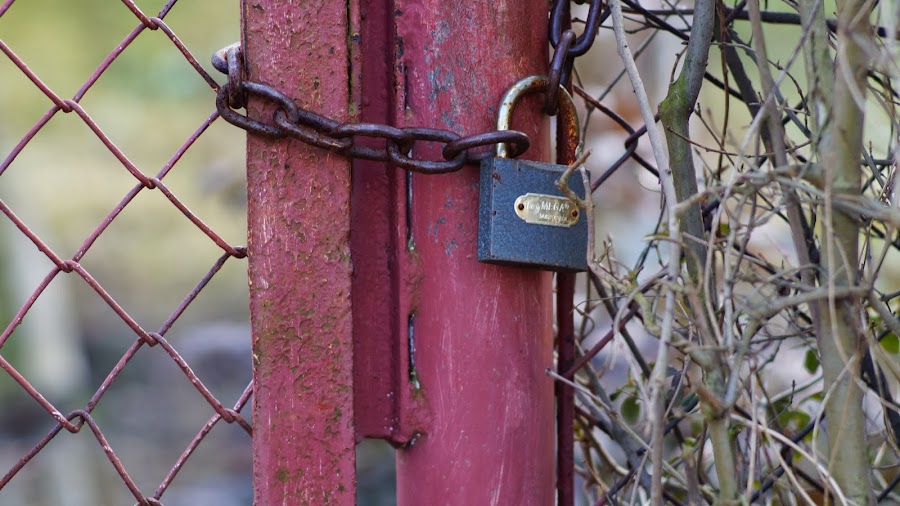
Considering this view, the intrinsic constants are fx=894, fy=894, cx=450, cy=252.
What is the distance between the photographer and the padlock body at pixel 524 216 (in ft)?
2.95

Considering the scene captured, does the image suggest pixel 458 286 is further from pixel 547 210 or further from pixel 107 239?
pixel 107 239

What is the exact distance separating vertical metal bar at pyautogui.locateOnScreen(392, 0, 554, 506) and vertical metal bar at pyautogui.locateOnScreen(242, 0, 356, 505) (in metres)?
0.07

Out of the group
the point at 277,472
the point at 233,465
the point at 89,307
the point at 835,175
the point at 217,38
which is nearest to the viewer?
the point at 835,175

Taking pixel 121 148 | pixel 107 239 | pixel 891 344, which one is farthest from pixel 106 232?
pixel 891 344

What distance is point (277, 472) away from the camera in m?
0.90

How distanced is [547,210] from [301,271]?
26 cm

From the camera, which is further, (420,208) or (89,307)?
(89,307)

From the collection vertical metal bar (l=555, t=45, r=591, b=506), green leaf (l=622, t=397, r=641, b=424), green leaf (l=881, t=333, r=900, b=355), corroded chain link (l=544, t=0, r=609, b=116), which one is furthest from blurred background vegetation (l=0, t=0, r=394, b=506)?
corroded chain link (l=544, t=0, r=609, b=116)

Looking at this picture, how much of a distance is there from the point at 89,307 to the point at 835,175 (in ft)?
35.3

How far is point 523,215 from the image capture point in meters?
0.91

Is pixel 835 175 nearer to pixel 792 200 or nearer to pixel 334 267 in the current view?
pixel 792 200

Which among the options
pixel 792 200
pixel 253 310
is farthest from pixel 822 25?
pixel 253 310

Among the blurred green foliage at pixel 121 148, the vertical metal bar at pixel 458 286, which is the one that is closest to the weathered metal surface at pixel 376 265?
the vertical metal bar at pixel 458 286

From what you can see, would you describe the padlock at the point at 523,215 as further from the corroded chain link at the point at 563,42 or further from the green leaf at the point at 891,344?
the green leaf at the point at 891,344
